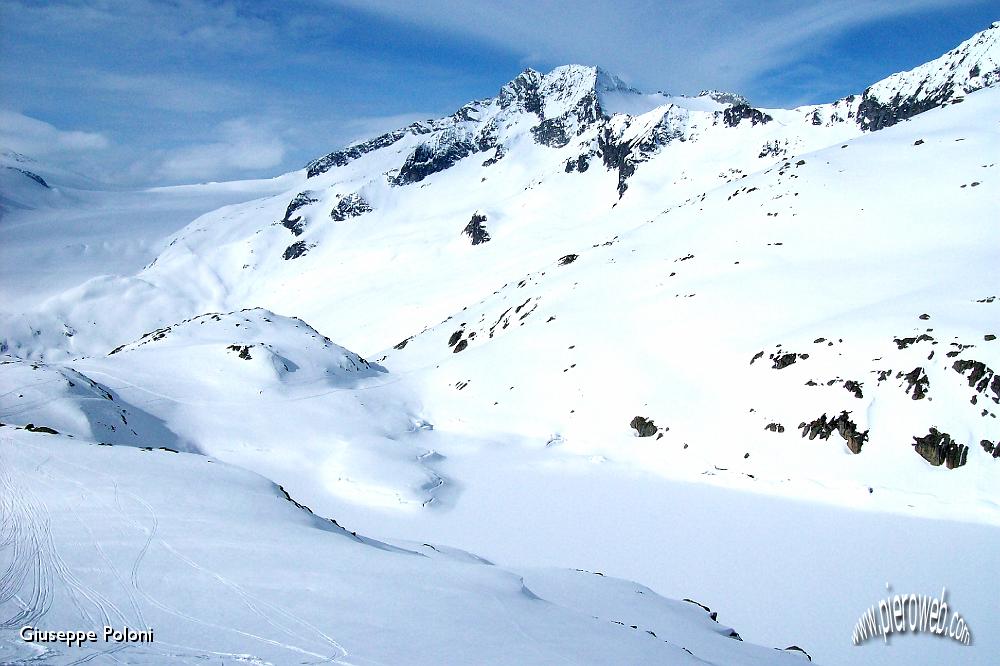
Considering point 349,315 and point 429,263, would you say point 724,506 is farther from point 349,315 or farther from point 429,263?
point 429,263

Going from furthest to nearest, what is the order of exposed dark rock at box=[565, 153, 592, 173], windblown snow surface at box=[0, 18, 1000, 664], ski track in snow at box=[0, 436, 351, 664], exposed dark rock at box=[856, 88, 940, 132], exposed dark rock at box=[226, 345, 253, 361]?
1. exposed dark rock at box=[565, 153, 592, 173]
2. exposed dark rock at box=[856, 88, 940, 132]
3. exposed dark rock at box=[226, 345, 253, 361]
4. windblown snow surface at box=[0, 18, 1000, 664]
5. ski track in snow at box=[0, 436, 351, 664]

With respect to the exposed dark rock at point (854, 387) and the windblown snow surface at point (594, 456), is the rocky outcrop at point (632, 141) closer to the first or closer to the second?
the windblown snow surface at point (594, 456)

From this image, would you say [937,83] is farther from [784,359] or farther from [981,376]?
[981,376]

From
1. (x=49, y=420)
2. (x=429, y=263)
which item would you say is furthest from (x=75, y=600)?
(x=429, y=263)

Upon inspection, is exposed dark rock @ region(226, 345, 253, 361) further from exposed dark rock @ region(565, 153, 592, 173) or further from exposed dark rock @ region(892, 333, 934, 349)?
exposed dark rock @ region(565, 153, 592, 173)

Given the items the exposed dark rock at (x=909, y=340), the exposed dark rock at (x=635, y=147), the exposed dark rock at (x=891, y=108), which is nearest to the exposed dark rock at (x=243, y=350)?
the exposed dark rock at (x=909, y=340)

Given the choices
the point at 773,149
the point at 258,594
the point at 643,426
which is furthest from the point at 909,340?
the point at 773,149

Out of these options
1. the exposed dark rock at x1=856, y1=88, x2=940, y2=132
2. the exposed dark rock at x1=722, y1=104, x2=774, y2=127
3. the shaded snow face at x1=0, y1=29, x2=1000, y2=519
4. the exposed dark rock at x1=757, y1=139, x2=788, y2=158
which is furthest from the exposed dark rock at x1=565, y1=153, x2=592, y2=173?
the shaded snow face at x1=0, y1=29, x2=1000, y2=519
